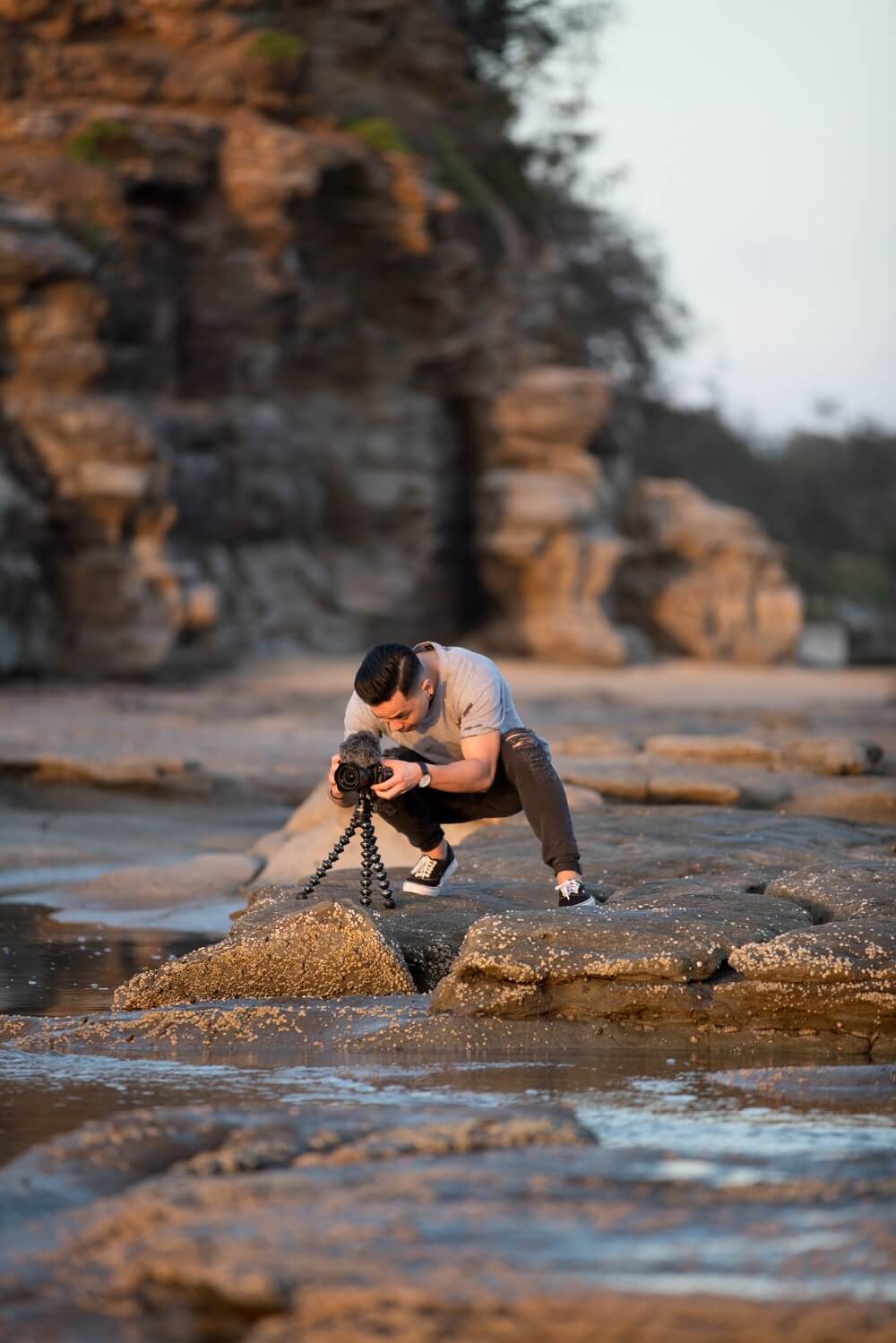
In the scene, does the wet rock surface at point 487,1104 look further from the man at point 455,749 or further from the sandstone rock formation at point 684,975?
the man at point 455,749

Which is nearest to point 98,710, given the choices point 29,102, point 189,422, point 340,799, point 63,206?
point 189,422

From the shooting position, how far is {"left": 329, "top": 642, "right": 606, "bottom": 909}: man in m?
4.74

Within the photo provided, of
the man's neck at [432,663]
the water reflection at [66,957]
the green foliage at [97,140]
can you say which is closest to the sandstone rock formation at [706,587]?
the green foliage at [97,140]

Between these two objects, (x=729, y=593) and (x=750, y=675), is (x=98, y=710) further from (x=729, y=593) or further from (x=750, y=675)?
(x=729, y=593)

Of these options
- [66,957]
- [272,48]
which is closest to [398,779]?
[66,957]

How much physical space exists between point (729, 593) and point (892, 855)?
57.7ft

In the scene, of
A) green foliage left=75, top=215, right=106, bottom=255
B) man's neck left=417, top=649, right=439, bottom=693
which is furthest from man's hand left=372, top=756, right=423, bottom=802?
green foliage left=75, top=215, right=106, bottom=255

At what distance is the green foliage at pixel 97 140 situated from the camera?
17219 mm

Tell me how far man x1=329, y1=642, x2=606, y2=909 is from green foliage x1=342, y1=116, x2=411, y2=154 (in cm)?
1578

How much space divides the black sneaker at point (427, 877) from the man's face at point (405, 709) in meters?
0.55

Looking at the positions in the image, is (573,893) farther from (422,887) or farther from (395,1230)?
(395,1230)

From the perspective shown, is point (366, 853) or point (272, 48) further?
point (272, 48)

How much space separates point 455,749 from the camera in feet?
16.7

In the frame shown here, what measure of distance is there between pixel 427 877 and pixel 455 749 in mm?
482
